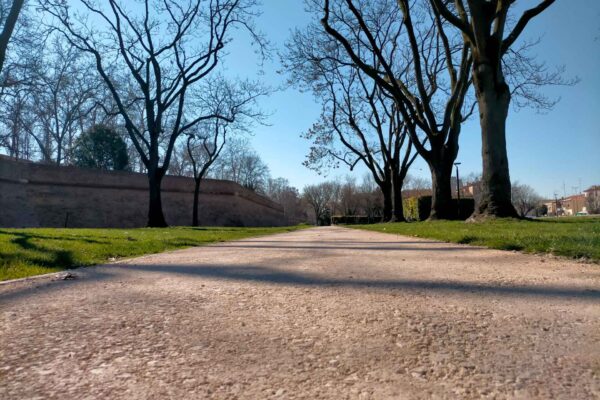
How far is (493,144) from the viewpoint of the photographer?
1267 centimetres

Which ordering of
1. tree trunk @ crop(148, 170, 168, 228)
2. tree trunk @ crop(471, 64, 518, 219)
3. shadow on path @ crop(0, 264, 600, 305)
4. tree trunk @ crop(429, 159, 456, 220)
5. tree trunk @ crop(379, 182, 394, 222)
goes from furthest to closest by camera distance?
tree trunk @ crop(379, 182, 394, 222) → tree trunk @ crop(148, 170, 168, 228) → tree trunk @ crop(429, 159, 456, 220) → tree trunk @ crop(471, 64, 518, 219) → shadow on path @ crop(0, 264, 600, 305)

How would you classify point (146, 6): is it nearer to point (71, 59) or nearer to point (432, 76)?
point (71, 59)

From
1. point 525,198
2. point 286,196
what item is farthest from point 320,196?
point 525,198

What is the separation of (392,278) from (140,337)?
2.74m

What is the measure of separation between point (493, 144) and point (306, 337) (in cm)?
1209

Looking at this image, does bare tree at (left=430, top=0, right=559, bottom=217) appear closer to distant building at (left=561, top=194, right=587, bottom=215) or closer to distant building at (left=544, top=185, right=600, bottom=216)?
distant building at (left=544, top=185, right=600, bottom=216)

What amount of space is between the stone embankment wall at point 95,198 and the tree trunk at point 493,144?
26190 mm

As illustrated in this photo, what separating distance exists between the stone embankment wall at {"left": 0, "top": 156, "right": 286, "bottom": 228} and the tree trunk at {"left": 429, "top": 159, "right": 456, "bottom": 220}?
78.7 ft

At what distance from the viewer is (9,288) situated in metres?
3.90

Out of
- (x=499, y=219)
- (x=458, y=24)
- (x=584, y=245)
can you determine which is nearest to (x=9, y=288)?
(x=584, y=245)

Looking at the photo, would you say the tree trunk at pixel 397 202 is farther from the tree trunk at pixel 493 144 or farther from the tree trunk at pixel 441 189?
the tree trunk at pixel 493 144

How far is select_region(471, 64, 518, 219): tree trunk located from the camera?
12.5 meters

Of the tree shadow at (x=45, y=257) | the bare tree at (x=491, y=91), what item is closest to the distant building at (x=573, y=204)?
the bare tree at (x=491, y=91)

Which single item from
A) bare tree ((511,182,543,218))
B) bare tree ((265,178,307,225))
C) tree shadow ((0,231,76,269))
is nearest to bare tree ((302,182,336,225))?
bare tree ((265,178,307,225))
